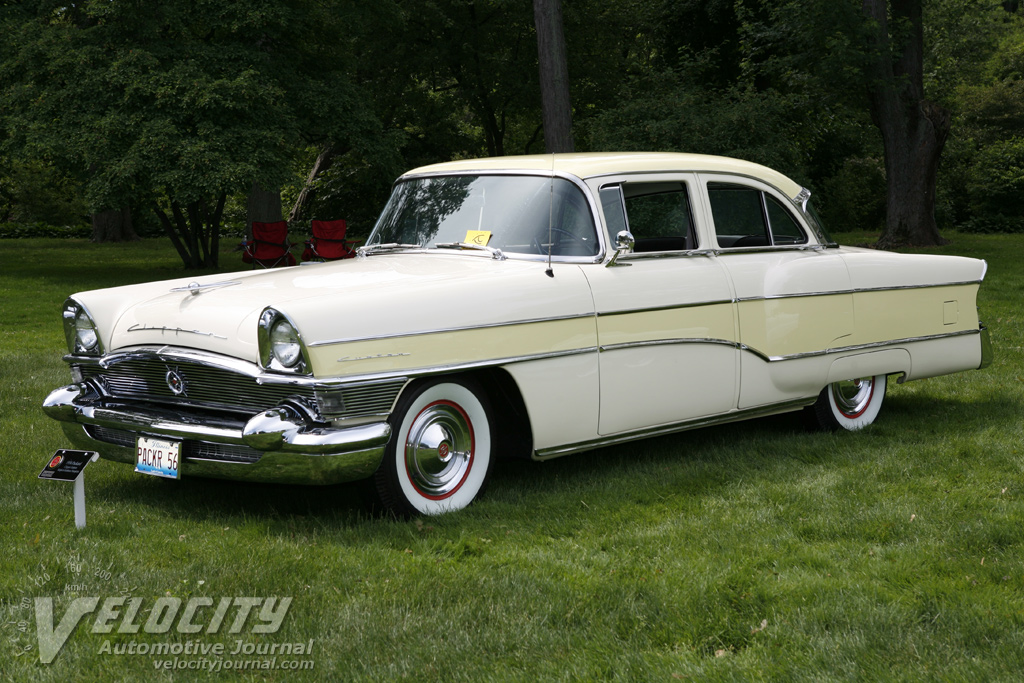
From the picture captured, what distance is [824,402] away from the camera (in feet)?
21.4

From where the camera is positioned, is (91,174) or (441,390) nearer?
(441,390)

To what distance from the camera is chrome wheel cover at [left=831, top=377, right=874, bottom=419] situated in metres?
6.63

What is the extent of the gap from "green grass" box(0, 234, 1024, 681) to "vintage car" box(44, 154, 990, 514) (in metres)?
0.31

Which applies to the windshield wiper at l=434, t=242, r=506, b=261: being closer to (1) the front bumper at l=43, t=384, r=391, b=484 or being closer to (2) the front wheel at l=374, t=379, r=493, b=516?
(2) the front wheel at l=374, t=379, r=493, b=516

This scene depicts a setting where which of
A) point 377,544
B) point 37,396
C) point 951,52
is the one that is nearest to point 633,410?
point 377,544

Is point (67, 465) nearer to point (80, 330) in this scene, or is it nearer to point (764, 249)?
point (80, 330)

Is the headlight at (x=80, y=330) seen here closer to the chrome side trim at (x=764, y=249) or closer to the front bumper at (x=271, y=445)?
the front bumper at (x=271, y=445)

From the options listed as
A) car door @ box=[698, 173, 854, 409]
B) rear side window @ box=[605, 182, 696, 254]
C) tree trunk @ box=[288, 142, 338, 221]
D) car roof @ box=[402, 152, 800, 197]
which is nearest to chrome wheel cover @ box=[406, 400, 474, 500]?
car roof @ box=[402, 152, 800, 197]

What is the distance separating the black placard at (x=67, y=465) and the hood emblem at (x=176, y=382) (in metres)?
0.43

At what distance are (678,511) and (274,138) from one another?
13520mm

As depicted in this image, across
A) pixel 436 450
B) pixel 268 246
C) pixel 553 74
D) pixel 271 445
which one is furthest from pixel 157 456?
pixel 268 246

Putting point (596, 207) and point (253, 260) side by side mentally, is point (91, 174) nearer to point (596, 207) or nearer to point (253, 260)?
point (253, 260)

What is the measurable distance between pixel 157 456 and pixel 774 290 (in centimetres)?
338

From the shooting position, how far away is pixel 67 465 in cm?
436
